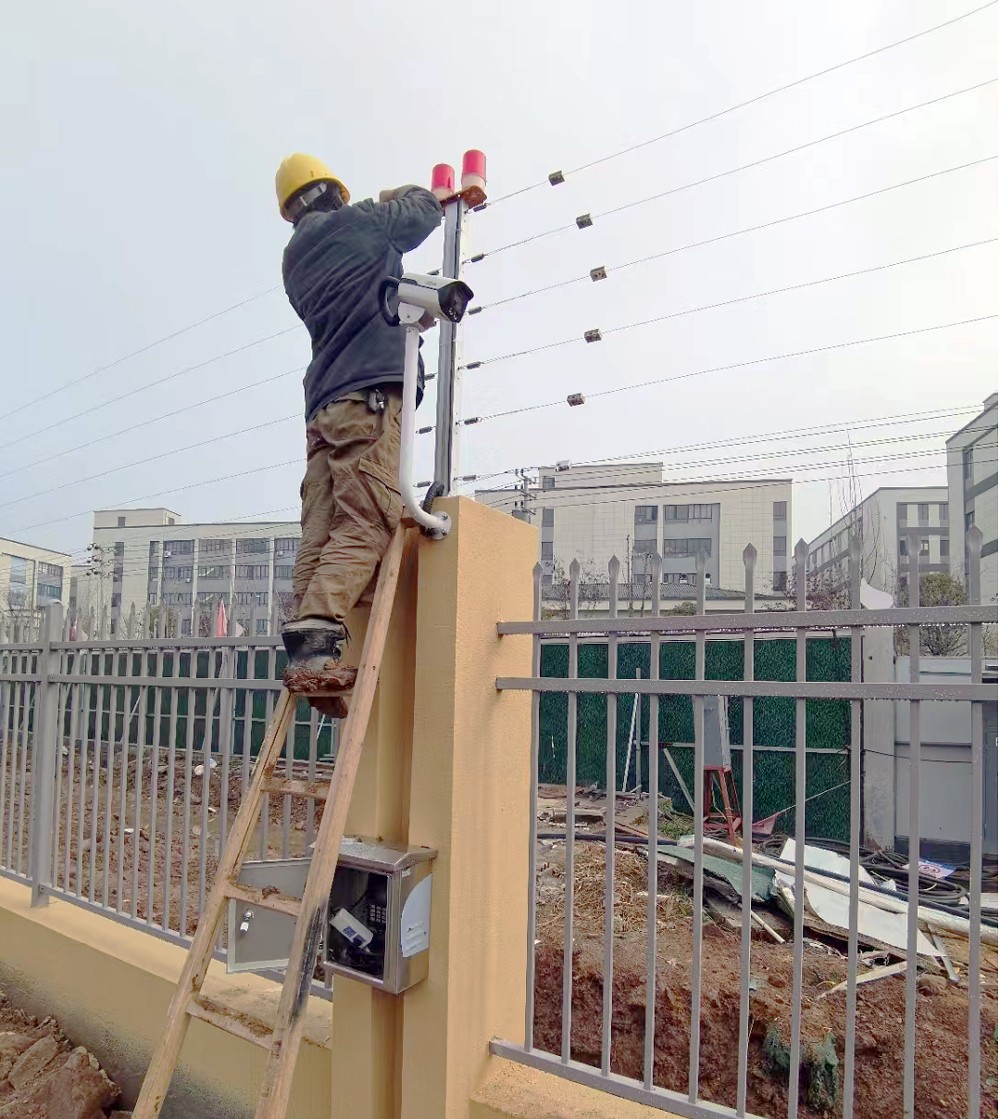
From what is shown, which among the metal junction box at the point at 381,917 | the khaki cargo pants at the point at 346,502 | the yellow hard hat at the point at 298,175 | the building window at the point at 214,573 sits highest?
the building window at the point at 214,573

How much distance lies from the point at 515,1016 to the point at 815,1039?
7.04 feet

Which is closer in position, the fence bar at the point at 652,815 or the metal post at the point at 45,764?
the fence bar at the point at 652,815

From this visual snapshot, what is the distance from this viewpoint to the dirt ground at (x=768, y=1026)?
3566 mm

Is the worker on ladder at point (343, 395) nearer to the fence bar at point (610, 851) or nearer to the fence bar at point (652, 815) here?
the fence bar at point (610, 851)

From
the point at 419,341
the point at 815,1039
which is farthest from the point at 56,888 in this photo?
the point at 815,1039

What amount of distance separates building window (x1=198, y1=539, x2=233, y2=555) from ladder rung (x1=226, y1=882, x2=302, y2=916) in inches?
1759

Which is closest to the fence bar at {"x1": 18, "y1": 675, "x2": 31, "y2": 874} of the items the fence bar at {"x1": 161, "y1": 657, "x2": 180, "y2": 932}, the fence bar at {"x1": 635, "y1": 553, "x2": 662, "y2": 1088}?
the fence bar at {"x1": 161, "y1": 657, "x2": 180, "y2": 932}

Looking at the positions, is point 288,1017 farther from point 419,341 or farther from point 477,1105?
point 419,341

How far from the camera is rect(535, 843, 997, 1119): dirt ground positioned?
357cm

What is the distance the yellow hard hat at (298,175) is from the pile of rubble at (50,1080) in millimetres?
3370

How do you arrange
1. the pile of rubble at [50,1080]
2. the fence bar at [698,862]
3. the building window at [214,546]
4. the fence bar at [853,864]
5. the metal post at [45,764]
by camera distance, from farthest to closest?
the building window at [214,546]
the metal post at [45,764]
the pile of rubble at [50,1080]
the fence bar at [698,862]
the fence bar at [853,864]


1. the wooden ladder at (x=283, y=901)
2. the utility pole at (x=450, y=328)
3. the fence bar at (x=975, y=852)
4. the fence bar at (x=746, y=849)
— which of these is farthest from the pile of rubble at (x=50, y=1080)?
the fence bar at (x=975, y=852)

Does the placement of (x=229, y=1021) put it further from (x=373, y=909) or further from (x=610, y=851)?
(x=610, y=851)

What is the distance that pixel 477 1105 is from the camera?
2.28m
